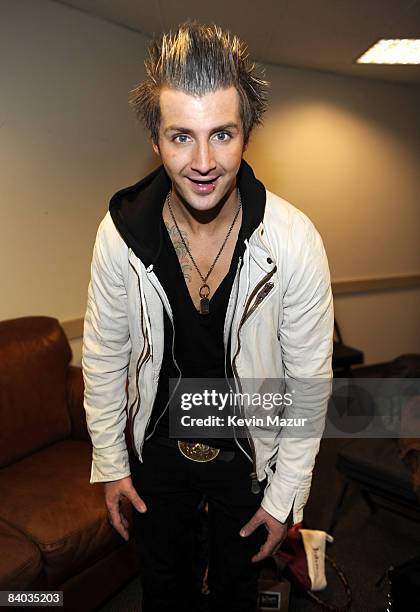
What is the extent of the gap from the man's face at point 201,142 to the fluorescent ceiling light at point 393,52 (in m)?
2.75

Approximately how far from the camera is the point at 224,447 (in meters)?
1.31

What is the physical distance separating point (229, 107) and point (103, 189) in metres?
2.16

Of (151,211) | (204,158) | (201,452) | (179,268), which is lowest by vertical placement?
(201,452)

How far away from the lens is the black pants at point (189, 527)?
1.32m

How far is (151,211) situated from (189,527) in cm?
86

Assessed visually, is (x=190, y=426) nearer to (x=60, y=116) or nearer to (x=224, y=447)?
(x=224, y=447)

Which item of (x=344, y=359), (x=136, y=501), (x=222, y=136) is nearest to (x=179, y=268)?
(x=222, y=136)

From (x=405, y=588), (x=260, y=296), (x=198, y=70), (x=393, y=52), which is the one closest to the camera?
(x=198, y=70)

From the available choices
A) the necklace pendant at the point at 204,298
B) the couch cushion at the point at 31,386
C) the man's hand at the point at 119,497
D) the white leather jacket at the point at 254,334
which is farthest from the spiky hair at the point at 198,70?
the couch cushion at the point at 31,386

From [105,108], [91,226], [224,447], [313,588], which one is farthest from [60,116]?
[313,588]

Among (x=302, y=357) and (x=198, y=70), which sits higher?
(x=198, y=70)

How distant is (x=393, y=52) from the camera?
361 cm

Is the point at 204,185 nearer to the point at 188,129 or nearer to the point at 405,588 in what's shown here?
the point at 188,129

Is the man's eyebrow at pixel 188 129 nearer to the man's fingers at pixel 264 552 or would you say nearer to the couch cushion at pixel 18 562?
the man's fingers at pixel 264 552
